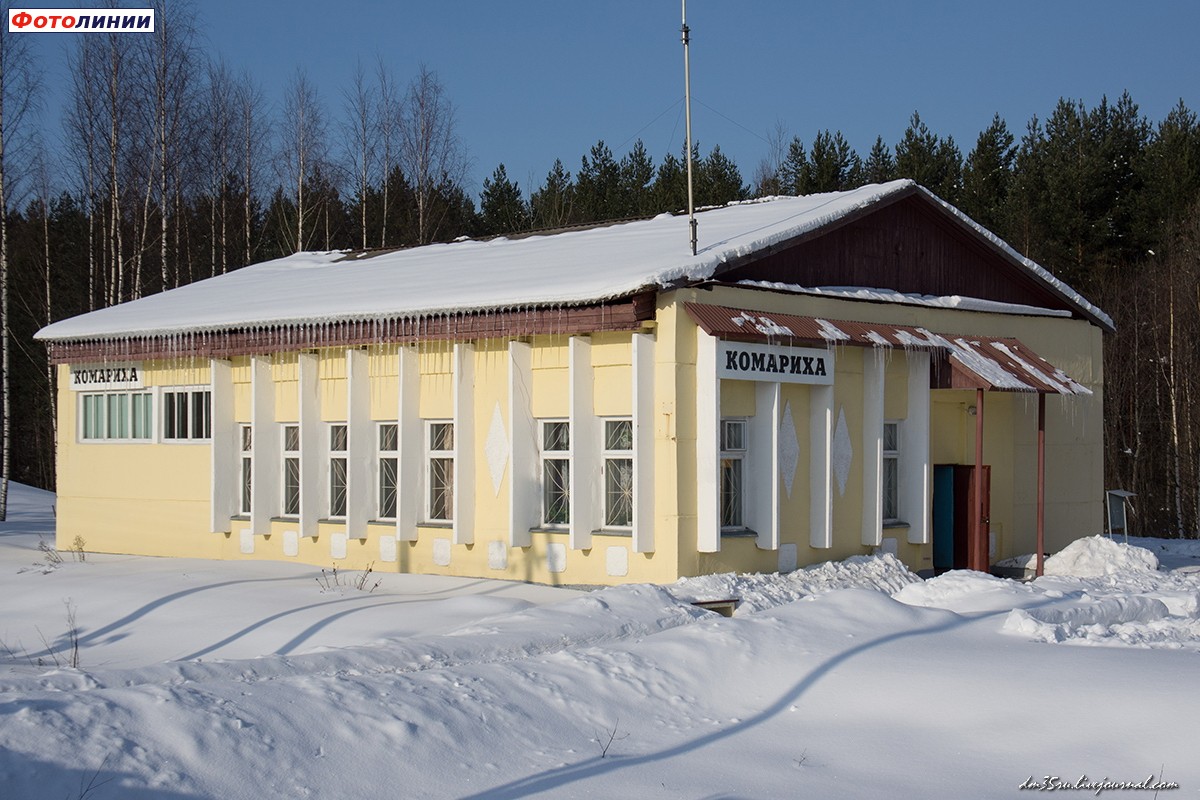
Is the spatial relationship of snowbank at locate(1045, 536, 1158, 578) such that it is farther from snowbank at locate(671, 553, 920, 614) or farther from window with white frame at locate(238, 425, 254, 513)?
window with white frame at locate(238, 425, 254, 513)

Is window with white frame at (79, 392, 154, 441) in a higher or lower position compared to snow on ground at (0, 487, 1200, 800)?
higher

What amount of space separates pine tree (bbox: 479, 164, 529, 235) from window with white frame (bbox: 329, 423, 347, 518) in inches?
1225

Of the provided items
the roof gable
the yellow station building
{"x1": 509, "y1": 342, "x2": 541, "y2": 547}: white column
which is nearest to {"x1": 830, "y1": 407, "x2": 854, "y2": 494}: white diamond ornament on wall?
the yellow station building

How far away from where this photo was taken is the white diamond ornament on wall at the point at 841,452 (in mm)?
17516

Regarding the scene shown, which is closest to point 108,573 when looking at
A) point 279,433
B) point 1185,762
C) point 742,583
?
point 279,433

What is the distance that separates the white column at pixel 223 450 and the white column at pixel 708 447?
8.22m

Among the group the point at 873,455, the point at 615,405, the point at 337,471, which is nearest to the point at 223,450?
the point at 337,471

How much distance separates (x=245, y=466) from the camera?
20.4 meters

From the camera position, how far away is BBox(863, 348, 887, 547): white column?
17672 mm

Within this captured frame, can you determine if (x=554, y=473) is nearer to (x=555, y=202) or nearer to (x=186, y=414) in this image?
(x=186, y=414)

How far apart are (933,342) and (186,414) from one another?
11.5m

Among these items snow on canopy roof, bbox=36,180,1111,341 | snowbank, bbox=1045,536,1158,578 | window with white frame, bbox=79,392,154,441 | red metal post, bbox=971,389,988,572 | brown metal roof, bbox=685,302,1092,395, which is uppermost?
snow on canopy roof, bbox=36,180,1111,341

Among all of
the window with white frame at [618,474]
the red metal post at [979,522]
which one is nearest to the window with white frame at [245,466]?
the window with white frame at [618,474]

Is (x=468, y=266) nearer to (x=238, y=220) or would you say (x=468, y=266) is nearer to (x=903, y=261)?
(x=903, y=261)
